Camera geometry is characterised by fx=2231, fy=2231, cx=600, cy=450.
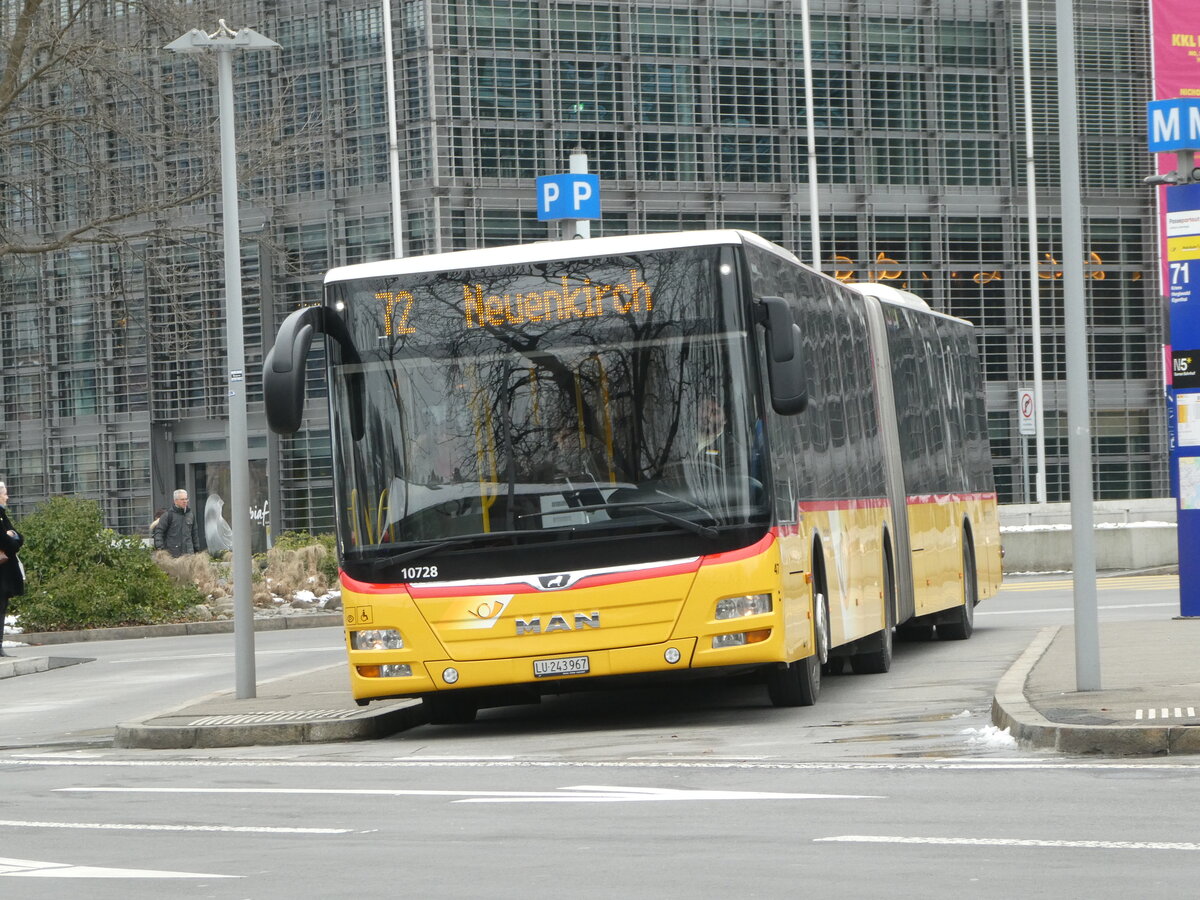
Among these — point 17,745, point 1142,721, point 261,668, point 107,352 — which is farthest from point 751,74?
point 1142,721

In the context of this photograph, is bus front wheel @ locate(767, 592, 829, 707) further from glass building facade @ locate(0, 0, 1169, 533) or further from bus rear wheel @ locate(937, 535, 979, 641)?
glass building facade @ locate(0, 0, 1169, 533)

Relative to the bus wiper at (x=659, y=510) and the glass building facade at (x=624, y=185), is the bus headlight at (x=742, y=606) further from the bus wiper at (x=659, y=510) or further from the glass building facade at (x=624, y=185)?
the glass building facade at (x=624, y=185)

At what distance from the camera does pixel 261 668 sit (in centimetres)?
2242

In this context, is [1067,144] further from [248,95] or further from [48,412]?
A: [48,412]

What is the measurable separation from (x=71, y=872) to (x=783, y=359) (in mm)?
6373

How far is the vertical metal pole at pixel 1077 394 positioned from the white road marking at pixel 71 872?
629 cm

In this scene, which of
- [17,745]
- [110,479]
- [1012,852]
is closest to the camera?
[1012,852]

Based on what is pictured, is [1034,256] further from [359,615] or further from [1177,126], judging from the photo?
[359,615]

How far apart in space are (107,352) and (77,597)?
1865cm

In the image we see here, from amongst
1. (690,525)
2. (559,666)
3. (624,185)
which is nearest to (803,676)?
(690,525)

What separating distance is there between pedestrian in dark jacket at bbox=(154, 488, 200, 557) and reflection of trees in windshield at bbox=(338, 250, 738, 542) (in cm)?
1965

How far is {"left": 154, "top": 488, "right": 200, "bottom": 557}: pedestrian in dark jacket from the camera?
33.1m

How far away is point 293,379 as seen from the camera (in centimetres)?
1324

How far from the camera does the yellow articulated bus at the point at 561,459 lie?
1356cm
